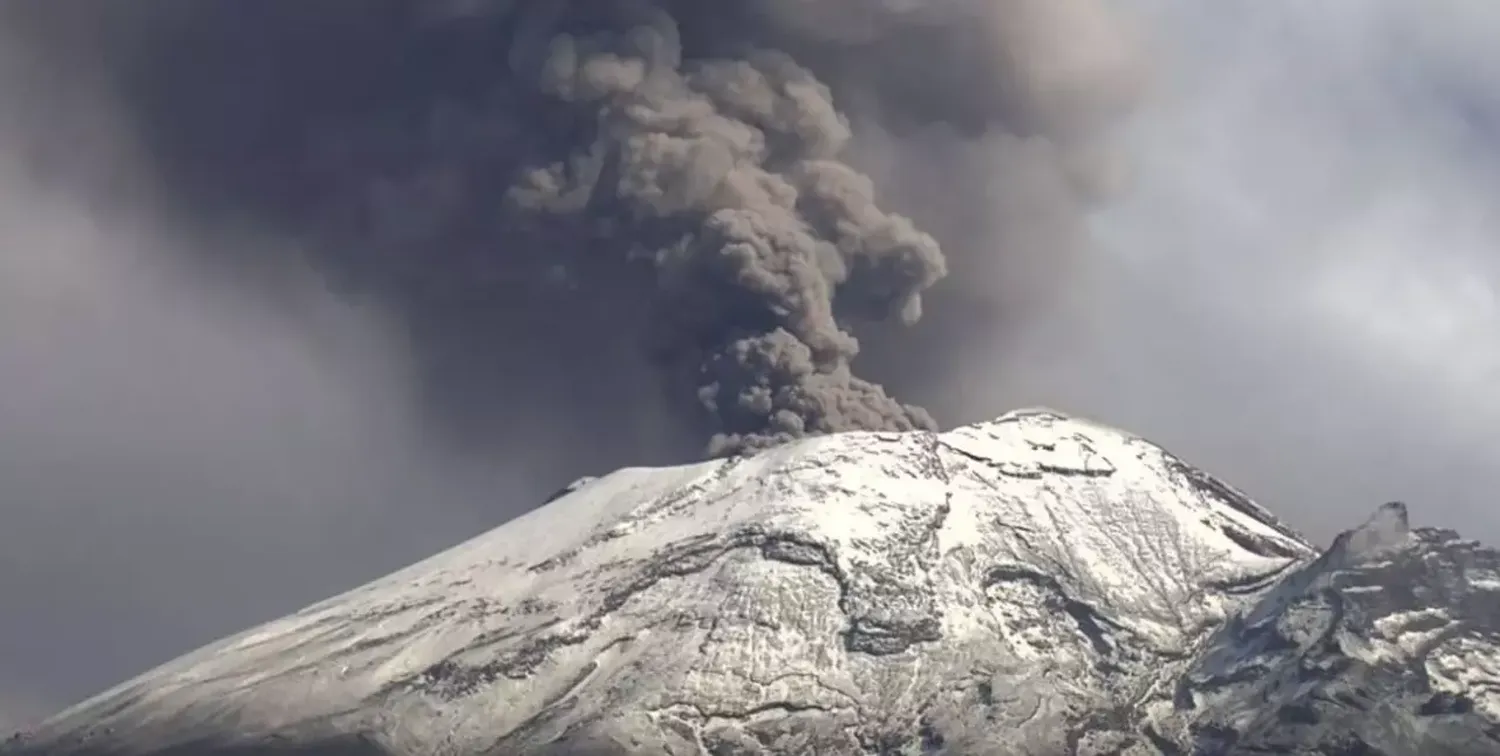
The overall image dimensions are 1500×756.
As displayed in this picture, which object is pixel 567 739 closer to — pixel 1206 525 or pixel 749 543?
pixel 749 543

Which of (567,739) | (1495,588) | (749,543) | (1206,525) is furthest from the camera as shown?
(1206,525)

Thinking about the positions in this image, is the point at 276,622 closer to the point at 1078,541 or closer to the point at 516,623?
the point at 516,623

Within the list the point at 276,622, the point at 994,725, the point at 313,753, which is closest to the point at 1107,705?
the point at 994,725

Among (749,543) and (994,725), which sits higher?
(749,543)

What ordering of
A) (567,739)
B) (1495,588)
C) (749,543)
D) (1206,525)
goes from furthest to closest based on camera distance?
(1206,525) < (749,543) < (1495,588) < (567,739)

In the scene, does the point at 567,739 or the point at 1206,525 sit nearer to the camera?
the point at 567,739

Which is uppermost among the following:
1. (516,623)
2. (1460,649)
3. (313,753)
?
(516,623)
